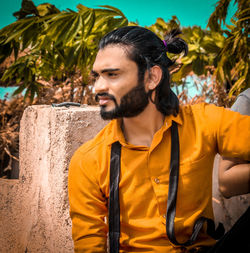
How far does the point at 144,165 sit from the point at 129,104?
0.29 m

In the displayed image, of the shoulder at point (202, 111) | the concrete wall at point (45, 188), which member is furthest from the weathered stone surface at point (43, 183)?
the shoulder at point (202, 111)

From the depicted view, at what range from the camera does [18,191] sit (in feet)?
6.95

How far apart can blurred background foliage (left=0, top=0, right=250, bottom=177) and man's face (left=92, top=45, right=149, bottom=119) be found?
55 centimetres

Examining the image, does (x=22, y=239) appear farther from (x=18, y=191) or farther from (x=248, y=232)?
(x=248, y=232)

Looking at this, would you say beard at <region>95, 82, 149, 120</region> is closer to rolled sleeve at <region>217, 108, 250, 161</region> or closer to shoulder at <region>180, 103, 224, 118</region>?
shoulder at <region>180, 103, 224, 118</region>

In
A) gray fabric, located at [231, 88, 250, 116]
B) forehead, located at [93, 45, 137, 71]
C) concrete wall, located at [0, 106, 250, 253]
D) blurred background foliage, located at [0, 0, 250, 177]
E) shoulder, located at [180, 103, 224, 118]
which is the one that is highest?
blurred background foliage, located at [0, 0, 250, 177]

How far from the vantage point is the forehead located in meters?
1.09

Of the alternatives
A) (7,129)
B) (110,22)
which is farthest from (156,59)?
(7,129)

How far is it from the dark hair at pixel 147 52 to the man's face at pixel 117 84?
0.12 ft

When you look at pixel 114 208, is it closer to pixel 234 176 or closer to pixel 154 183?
pixel 154 183

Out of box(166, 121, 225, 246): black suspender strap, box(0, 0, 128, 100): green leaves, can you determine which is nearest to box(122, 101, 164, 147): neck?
box(166, 121, 225, 246): black suspender strap

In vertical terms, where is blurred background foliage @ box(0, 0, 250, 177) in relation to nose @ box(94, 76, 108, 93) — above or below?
above

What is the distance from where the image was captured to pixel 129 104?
1.12m

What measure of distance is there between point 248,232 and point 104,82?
806 mm
